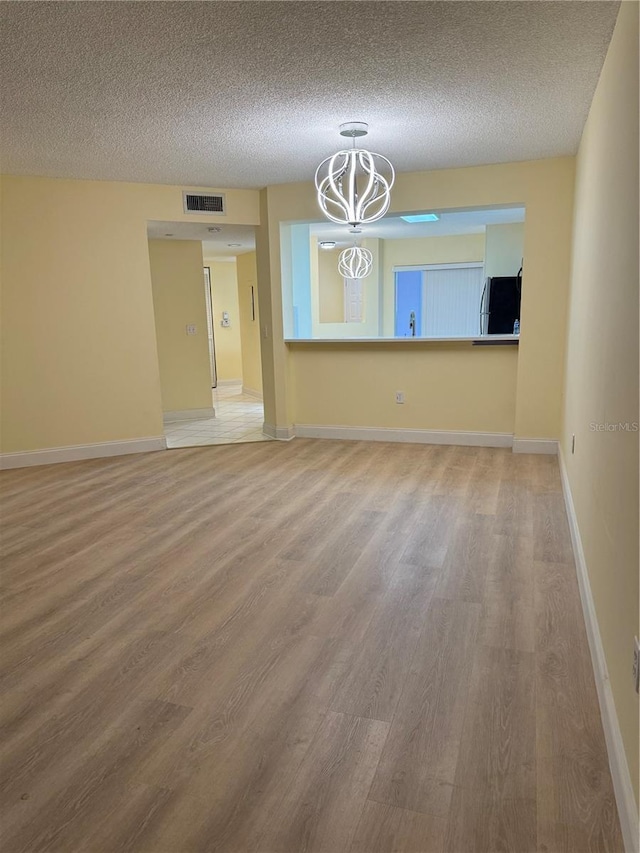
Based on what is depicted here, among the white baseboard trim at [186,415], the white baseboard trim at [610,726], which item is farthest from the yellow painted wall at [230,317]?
the white baseboard trim at [610,726]

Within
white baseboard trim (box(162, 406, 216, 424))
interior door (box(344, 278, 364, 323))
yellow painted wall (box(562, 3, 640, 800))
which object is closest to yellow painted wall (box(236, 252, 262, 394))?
white baseboard trim (box(162, 406, 216, 424))

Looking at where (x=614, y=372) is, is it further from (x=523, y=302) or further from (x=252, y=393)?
(x=252, y=393)

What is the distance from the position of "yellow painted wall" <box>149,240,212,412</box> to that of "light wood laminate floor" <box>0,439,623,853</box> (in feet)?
11.4

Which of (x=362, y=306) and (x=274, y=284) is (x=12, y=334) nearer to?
(x=274, y=284)

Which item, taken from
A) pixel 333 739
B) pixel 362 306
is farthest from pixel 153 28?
pixel 362 306

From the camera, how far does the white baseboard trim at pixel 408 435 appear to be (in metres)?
5.05

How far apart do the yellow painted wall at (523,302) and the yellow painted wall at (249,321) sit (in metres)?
2.46

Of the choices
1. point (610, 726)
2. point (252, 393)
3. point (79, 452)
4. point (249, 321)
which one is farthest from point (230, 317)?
point (610, 726)

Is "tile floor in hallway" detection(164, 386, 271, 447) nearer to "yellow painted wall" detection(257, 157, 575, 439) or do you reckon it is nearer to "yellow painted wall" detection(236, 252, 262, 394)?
"yellow painted wall" detection(236, 252, 262, 394)

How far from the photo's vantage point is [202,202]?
16.4 ft

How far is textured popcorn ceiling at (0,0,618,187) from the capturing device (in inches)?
84.6

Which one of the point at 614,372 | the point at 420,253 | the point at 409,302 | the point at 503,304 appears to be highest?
the point at 420,253

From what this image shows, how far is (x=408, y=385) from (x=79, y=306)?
119 inches

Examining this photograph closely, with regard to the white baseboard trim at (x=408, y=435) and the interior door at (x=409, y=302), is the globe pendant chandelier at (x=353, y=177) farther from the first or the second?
the interior door at (x=409, y=302)
